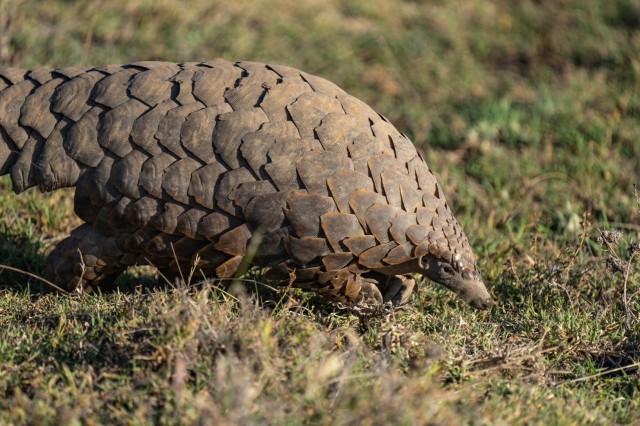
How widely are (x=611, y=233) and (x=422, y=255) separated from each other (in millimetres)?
821

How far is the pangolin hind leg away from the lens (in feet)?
10.5

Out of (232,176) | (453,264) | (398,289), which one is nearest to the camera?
(232,176)

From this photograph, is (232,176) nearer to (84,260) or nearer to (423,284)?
(84,260)

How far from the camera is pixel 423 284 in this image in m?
3.76

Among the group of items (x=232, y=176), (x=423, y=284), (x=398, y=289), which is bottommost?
(x=423, y=284)

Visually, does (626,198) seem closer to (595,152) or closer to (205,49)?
(595,152)

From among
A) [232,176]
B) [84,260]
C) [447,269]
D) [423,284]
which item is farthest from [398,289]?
[84,260]

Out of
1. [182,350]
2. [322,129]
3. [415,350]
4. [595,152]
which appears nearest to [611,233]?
[415,350]

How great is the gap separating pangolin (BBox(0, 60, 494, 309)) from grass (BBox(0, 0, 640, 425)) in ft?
0.62

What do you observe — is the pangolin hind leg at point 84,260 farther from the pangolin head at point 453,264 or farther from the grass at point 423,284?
the pangolin head at point 453,264

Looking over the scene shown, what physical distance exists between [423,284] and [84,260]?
146 cm

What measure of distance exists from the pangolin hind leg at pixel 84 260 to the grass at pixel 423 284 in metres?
0.09

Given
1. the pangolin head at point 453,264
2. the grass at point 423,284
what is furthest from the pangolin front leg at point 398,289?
the pangolin head at point 453,264

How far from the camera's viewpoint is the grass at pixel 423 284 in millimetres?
2566
